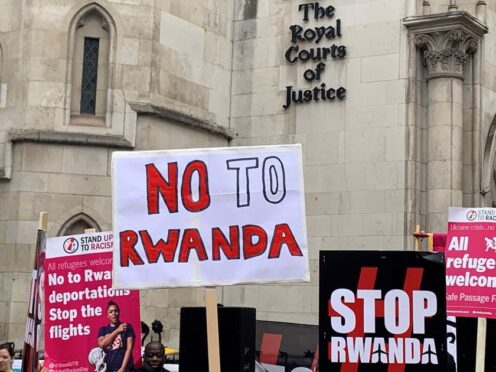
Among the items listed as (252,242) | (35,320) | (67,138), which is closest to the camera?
(252,242)

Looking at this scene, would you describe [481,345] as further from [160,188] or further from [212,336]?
[160,188]

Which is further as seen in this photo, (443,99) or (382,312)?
(443,99)

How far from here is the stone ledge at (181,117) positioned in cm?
1636

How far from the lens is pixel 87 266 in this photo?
359 inches

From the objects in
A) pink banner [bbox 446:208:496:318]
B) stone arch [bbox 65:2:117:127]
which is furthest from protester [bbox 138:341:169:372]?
stone arch [bbox 65:2:117:127]

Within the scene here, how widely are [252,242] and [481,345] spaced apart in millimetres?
2996

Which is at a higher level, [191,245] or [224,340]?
[191,245]

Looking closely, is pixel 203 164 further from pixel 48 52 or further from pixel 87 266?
pixel 48 52

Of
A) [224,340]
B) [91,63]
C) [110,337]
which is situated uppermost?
[91,63]

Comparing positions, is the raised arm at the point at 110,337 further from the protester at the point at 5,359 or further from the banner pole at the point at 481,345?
the banner pole at the point at 481,345

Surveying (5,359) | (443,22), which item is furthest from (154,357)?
(443,22)

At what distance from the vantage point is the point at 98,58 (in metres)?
16.5

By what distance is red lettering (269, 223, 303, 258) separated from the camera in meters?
6.57

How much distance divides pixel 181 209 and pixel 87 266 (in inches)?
105
